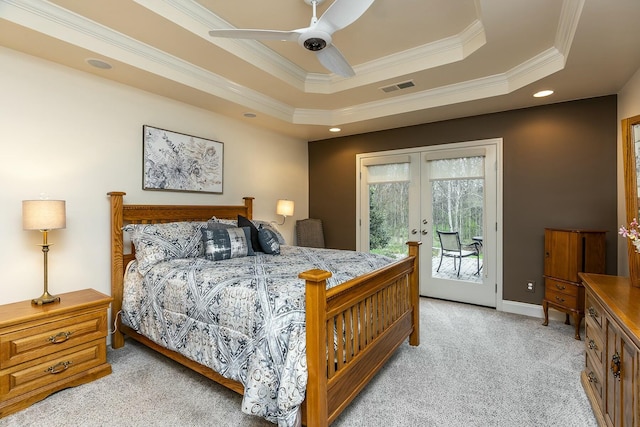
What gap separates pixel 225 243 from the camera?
2.90 m

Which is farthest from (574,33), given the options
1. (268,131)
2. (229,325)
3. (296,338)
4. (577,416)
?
(268,131)

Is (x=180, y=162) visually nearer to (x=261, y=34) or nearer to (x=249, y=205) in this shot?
(x=249, y=205)

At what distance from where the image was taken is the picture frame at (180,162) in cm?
320

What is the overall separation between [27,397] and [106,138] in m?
2.11

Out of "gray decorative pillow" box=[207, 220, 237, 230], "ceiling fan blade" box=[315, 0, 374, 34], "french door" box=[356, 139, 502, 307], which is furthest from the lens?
"french door" box=[356, 139, 502, 307]

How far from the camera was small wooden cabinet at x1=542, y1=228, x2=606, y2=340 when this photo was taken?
120 inches

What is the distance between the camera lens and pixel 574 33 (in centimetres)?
217

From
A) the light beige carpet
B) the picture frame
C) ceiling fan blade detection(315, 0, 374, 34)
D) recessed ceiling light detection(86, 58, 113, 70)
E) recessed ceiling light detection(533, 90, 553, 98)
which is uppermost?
recessed ceiling light detection(533, 90, 553, 98)

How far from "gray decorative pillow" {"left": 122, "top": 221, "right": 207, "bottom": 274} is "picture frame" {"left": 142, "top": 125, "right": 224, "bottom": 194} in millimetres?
565

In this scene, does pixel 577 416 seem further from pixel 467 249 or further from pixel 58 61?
pixel 58 61

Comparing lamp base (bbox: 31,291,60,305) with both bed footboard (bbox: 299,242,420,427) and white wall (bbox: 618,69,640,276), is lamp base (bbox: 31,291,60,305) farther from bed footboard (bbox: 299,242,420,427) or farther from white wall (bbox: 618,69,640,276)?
white wall (bbox: 618,69,640,276)

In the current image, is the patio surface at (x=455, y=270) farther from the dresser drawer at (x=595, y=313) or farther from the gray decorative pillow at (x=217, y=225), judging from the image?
the gray decorative pillow at (x=217, y=225)

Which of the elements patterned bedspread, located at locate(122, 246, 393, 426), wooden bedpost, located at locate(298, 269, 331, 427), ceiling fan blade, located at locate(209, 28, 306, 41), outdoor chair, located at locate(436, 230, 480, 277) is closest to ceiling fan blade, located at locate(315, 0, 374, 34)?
ceiling fan blade, located at locate(209, 28, 306, 41)

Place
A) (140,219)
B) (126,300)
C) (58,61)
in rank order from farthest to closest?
(140,219) < (126,300) < (58,61)
